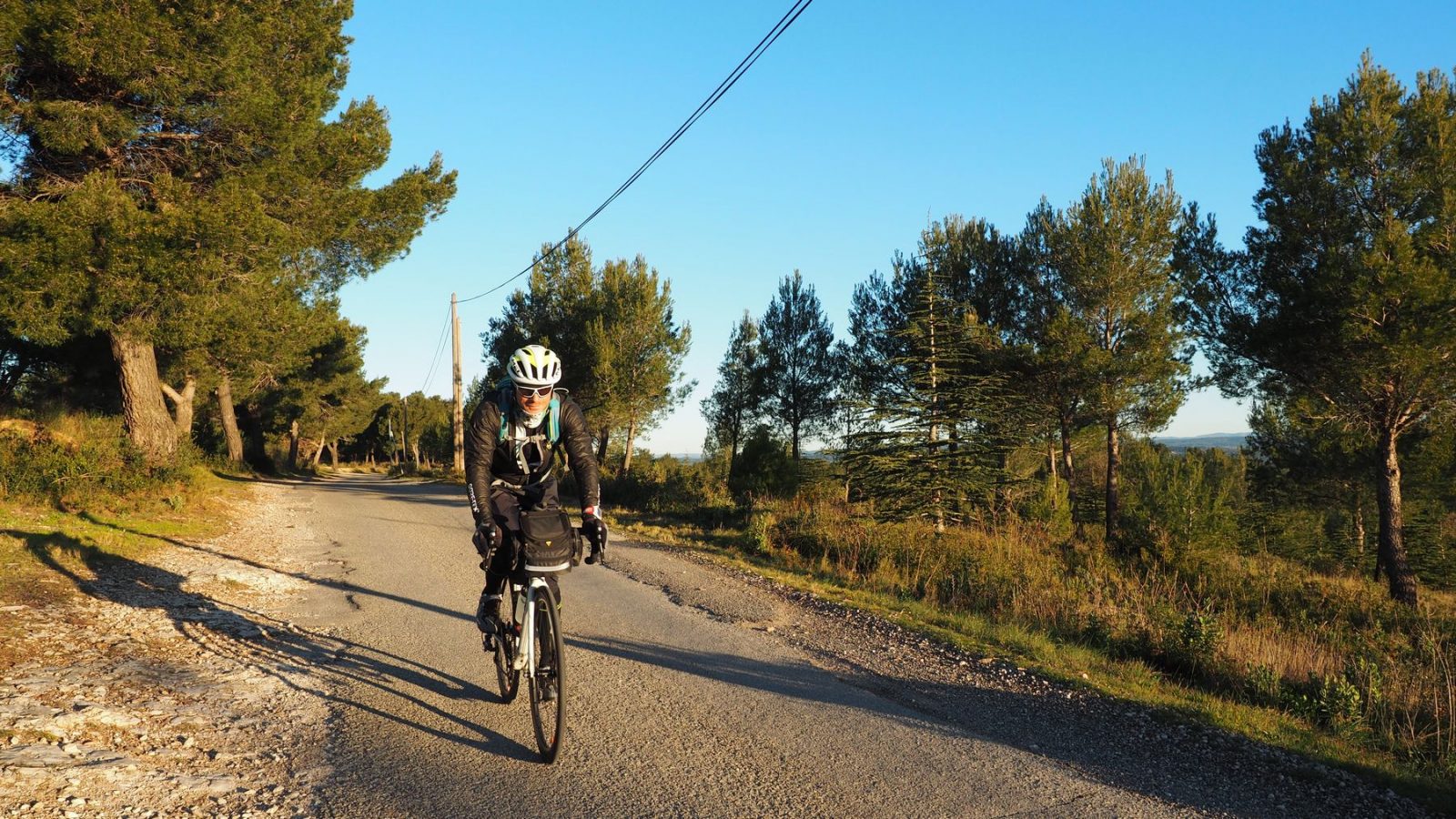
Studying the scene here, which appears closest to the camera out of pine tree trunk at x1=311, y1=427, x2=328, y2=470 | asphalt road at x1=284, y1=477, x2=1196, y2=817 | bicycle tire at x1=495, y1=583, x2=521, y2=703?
asphalt road at x1=284, y1=477, x2=1196, y2=817

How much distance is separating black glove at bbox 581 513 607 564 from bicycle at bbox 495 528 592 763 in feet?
0.24

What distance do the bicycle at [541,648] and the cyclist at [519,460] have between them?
97 millimetres

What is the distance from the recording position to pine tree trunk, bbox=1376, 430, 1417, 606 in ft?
57.5

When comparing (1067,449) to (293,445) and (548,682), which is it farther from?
(293,445)

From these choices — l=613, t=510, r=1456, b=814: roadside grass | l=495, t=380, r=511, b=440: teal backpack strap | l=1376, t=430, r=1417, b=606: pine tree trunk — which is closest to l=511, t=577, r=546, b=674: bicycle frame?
l=495, t=380, r=511, b=440: teal backpack strap

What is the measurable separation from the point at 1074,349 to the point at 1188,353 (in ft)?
12.1

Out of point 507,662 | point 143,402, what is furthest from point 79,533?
point 507,662

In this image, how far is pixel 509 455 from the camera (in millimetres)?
4754

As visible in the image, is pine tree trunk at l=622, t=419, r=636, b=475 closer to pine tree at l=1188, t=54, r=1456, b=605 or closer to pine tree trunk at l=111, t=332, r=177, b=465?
pine tree trunk at l=111, t=332, r=177, b=465

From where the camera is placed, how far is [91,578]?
301 inches

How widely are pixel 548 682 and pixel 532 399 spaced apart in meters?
1.59

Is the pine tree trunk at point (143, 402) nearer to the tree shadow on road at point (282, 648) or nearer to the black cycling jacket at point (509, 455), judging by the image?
the tree shadow on road at point (282, 648)

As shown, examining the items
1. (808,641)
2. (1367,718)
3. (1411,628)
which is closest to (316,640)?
(808,641)

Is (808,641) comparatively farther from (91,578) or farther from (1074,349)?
(1074,349)
